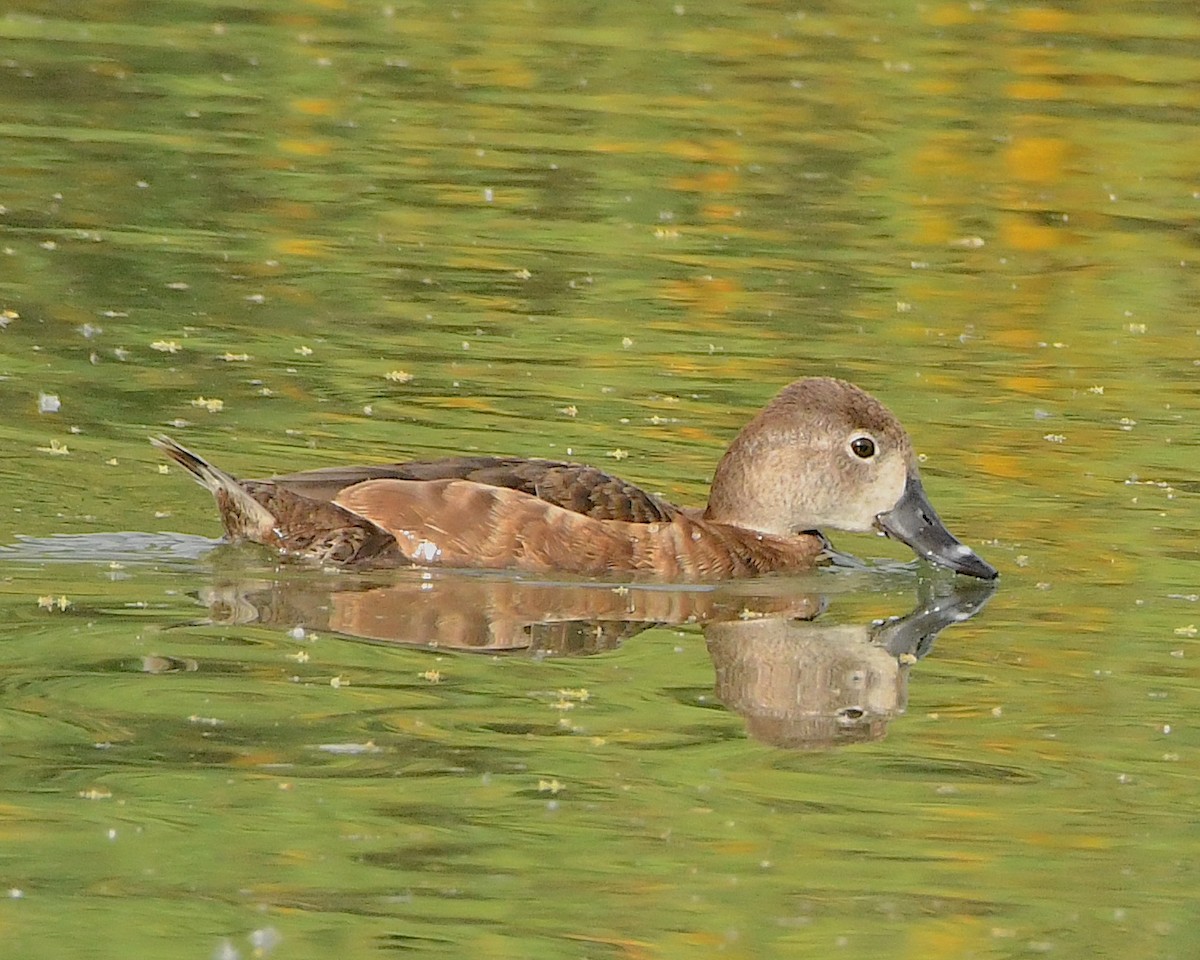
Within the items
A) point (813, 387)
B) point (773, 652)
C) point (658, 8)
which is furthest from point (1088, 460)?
point (658, 8)

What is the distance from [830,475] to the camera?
9.55 m

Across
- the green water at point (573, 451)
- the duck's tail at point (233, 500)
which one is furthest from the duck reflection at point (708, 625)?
the duck's tail at point (233, 500)

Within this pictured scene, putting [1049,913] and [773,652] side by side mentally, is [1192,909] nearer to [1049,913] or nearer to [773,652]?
[1049,913]

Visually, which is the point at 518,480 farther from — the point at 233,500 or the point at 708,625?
the point at 233,500

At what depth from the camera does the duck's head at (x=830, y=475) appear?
31.1 ft

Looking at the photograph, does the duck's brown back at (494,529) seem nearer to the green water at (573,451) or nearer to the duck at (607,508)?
the duck at (607,508)

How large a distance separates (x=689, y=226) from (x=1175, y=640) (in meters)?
7.52

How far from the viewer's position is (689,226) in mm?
15781

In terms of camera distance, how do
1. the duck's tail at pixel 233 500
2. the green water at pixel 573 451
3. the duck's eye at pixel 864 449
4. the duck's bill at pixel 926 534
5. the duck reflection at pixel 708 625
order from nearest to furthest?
the green water at pixel 573 451, the duck reflection at pixel 708 625, the duck's tail at pixel 233 500, the duck's bill at pixel 926 534, the duck's eye at pixel 864 449

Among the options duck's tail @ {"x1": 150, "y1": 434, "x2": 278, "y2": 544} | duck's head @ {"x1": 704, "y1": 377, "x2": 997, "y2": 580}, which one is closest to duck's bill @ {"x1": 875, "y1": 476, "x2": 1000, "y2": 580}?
duck's head @ {"x1": 704, "y1": 377, "x2": 997, "y2": 580}

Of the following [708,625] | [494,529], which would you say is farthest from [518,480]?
[708,625]

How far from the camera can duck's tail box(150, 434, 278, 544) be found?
29.4 feet

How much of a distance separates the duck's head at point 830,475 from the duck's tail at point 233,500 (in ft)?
5.38

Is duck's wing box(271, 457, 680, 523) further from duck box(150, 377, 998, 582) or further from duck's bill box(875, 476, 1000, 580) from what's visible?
duck's bill box(875, 476, 1000, 580)
